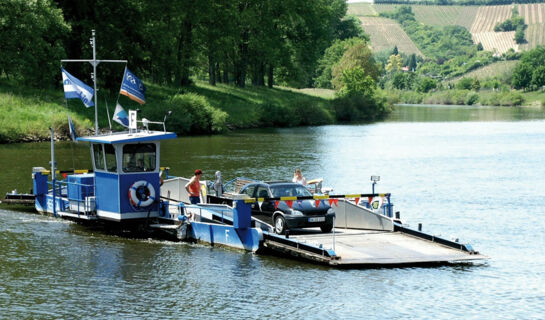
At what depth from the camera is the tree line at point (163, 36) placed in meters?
67.7

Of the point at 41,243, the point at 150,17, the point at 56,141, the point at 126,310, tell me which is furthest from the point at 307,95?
the point at 126,310

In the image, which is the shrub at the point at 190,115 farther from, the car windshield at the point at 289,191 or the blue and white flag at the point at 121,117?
the car windshield at the point at 289,191

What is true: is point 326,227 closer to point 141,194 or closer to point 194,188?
point 194,188

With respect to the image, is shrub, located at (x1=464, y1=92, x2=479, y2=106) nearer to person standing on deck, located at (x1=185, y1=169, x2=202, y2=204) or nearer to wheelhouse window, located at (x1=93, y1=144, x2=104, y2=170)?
person standing on deck, located at (x1=185, y1=169, x2=202, y2=204)

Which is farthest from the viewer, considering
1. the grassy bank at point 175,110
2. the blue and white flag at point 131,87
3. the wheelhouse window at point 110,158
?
the grassy bank at point 175,110

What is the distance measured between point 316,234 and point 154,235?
5.89 metres

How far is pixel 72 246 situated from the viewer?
27922mm

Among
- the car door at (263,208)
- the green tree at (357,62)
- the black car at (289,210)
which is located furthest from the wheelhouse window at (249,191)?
the green tree at (357,62)

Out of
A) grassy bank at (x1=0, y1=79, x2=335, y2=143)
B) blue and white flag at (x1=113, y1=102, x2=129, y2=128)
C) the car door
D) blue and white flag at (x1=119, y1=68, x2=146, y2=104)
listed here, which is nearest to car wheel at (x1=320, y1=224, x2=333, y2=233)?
the car door

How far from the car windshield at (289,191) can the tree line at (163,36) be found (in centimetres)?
4346

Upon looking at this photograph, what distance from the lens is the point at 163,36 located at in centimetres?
8206

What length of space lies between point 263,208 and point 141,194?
4.13m

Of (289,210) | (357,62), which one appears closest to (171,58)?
(289,210)

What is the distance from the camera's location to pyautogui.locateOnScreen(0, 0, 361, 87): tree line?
2665 inches
